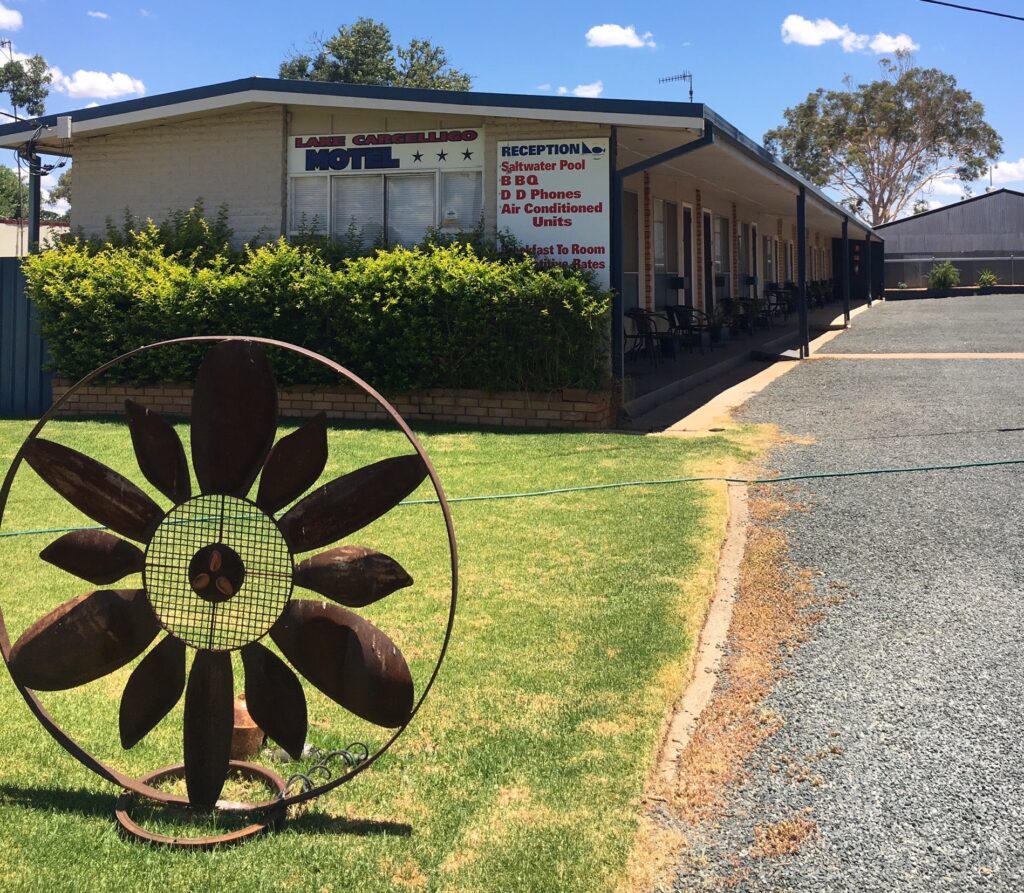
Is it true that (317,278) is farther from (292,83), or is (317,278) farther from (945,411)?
(945,411)

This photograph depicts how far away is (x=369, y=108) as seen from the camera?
40.4 feet

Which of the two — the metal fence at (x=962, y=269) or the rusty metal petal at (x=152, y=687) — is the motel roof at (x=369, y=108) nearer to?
the rusty metal petal at (x=152, y=687)

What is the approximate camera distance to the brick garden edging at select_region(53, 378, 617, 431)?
35.6 feet

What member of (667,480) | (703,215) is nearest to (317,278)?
(667,480)

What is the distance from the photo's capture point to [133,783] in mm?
3107

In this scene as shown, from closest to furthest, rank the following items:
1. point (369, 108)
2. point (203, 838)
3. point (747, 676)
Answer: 1. point (203, 838)
2. point (747, 676)
3. point (369, 108)

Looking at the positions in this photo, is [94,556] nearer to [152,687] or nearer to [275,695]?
[152,687]

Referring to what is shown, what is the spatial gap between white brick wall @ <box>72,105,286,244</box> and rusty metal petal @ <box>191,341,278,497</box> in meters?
10.7

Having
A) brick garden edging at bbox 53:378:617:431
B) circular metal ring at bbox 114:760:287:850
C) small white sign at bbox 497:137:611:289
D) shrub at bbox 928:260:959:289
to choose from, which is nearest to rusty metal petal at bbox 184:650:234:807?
circular metal ring at bbox 114:760:287:850

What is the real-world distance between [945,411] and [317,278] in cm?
685

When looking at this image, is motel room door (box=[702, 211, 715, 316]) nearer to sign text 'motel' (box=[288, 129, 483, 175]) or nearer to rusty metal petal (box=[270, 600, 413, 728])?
sign text 'motel' (box=[288, 129, 483, 175])

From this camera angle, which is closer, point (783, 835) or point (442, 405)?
point (783, 835)

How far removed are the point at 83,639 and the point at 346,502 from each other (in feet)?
2.92

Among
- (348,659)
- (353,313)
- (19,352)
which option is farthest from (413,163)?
(348,659)
